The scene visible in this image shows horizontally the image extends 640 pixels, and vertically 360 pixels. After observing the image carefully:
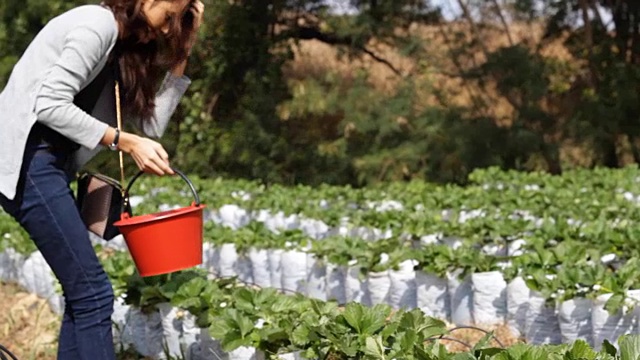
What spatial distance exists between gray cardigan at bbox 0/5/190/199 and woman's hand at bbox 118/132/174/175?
7 cm

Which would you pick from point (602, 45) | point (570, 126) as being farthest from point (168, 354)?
point (602, 45)

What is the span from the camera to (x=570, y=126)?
1304cm

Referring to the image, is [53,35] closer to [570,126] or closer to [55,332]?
[55,332]

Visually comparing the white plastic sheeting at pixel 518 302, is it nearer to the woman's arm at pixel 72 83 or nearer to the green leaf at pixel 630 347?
the green leaf at pixel 630 347

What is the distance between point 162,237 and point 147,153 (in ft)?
0.75

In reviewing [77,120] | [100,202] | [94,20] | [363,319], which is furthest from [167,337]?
[94,20]

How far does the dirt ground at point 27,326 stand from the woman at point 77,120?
1.66 meters

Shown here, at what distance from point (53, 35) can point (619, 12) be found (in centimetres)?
1290

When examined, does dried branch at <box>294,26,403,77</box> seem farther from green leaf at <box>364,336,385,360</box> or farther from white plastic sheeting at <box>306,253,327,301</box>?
green leaf at <box>364,336,385,360</box>

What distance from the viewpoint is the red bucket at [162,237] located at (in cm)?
252

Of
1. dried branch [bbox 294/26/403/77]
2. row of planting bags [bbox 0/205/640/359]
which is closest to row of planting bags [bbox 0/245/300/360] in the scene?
row of planting bags [bbox 0/205/640/359]

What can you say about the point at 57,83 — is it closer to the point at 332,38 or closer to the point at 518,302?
the point at 518,302

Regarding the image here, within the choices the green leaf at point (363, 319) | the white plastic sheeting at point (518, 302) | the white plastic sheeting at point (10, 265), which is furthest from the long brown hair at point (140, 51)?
the white plastic sheeting at point (10, 265)

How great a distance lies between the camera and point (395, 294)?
4512 mm
